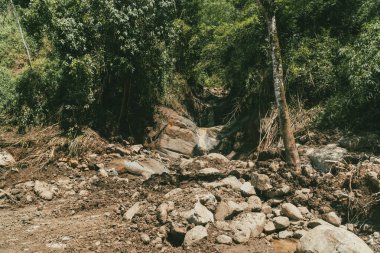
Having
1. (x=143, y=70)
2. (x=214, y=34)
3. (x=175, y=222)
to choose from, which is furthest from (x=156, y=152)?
(x=175, y=222)

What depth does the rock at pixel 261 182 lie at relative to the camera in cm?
740

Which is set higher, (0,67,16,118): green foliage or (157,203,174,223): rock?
(0,67,16,118): green foliage

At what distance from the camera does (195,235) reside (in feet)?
19.6

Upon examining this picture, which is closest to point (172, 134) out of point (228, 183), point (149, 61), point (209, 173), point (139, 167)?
point (149, 61)

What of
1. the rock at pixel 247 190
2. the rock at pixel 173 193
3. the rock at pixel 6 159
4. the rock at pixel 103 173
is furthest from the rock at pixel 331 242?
the rock at pixel 6 159

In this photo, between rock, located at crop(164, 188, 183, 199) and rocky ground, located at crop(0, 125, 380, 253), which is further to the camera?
rock, located at crop(164, 188, 183, 199)

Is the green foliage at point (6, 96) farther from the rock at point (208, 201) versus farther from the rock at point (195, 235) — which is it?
the rock at point (195, 235)

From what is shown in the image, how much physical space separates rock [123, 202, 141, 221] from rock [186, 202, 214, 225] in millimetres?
1145

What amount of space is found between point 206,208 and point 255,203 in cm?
98

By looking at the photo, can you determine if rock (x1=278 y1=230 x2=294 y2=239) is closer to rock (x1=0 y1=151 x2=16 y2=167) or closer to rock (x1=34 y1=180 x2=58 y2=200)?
rock (x1=34 y1=180 x2=58 y2=200)

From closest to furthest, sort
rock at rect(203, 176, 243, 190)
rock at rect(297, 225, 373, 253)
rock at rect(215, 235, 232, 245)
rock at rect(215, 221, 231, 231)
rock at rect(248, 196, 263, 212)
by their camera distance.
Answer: rock at rect(297, 225, 373, 253), rock at rect(215, 235, 232, 245), rock at rect(215, 221, 231, 231), rock at rect(248, 196, 263, 212), rock at rect(203, 176, 243, 190)

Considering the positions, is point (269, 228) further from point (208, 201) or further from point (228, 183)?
point (228, 183)

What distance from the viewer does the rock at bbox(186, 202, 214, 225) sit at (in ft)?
20.5

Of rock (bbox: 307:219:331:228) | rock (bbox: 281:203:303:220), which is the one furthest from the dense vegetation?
rock (bbox: 307:219:331:228)
